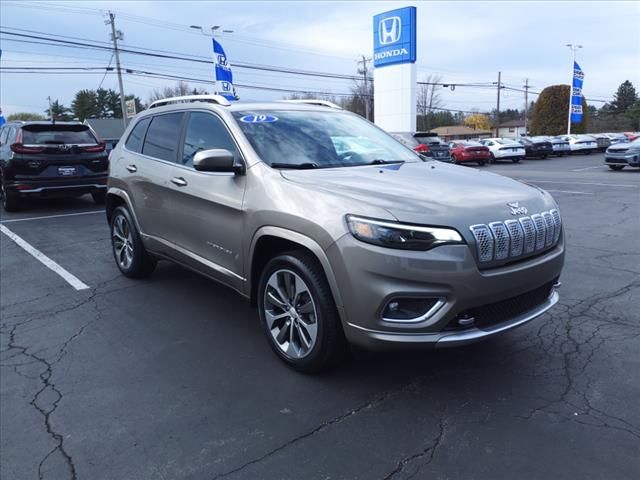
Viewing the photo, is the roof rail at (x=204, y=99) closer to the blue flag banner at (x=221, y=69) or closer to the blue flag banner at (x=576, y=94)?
the blue flag banner at (x=221, y=69)

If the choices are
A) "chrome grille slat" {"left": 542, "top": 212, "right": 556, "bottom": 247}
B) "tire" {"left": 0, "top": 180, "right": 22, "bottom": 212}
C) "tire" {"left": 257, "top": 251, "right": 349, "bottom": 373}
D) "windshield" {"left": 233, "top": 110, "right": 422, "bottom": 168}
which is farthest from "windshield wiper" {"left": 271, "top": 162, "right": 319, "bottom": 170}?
"tire" {"left": 0, "top": 180, "right": 22, "bottom": 212}

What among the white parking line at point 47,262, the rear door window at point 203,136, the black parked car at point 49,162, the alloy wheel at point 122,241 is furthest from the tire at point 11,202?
the rear door window at point 203,136

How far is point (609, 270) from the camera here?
554 cm

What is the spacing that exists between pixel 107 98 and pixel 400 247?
338ft

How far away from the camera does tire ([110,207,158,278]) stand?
205 inches

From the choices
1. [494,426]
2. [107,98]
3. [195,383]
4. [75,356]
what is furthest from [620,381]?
[107,98]

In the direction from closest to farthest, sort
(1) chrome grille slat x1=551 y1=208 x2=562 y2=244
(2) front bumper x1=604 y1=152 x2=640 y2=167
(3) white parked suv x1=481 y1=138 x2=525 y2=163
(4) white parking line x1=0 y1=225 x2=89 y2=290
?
1. (1) chrome grille slat x1=551 y1=208 x2=562 y2=244
2. (4) white parking line x1=0 y1=225 x2=89 y2=290
3. (2) front bumper x1=604 y1=152 x2=640 y2=167
4. (3) white parked suv x1=481 y1=138 x2=525 y2=163

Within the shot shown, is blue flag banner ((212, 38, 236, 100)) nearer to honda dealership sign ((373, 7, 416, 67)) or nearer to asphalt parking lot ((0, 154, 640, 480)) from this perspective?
asphalt parking lot ((0, 154, 640, 480))

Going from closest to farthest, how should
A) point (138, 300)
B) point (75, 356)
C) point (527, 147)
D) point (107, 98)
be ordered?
point (75, 356) < point (138, 300) < point (527, 147) < point (107, 98)

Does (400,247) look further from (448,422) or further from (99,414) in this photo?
(99,414)

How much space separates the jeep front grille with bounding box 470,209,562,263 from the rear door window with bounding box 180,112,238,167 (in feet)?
6.22

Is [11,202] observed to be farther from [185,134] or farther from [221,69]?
[185,134]

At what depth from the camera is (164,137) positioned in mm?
4734

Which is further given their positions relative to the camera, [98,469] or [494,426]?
[494,426]
